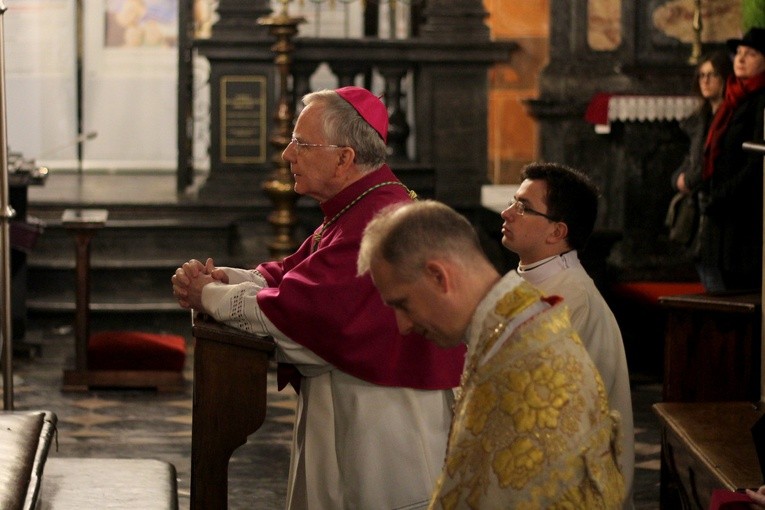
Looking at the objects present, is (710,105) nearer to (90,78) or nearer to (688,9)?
(688,9)

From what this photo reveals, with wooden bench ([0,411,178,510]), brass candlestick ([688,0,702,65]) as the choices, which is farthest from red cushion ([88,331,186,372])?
brass candlestick ([688,0,702,65])

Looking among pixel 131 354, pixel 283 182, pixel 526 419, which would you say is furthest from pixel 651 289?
pixel 526 419

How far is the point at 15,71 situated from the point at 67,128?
29.6 inches

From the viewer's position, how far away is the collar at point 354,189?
4.26 metres

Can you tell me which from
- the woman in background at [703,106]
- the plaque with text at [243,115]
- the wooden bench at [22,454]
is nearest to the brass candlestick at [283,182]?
the plaque with text at [243,115]

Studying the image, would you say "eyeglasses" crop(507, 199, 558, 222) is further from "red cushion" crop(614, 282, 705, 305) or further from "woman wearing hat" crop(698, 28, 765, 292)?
"red cushion" crop(614, 282, 705, 305)

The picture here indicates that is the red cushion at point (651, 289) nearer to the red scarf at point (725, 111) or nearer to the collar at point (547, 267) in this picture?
the red scarf at point (725, 111)

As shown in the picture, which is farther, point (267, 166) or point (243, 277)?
point (267, 166)

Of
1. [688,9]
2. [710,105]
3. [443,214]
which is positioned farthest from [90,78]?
[443,214]

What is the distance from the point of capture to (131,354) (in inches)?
337

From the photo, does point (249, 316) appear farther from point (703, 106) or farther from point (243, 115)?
point (243, 115)

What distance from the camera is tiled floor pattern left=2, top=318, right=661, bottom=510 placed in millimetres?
6559

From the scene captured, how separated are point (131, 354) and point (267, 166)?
2.93 meters

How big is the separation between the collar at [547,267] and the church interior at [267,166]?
1.11 meters
